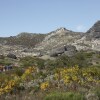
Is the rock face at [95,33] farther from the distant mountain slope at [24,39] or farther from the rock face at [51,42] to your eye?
the distant mountain slope at [24,39]

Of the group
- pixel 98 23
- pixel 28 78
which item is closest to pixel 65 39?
pixel 98 23

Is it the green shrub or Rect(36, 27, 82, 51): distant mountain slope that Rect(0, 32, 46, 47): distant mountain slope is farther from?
the green shrub

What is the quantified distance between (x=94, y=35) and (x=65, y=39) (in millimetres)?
25836

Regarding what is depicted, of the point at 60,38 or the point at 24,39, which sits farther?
the point at 24,39

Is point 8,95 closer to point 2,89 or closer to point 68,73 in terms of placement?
point 2,89

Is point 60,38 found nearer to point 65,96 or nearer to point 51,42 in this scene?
point 51,42

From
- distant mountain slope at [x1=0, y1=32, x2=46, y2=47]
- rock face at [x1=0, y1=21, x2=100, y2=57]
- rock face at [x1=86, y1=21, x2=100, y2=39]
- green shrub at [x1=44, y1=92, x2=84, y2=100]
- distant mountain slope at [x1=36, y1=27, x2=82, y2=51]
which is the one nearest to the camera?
green shrub at [x1=44, y1=92, x2=84, y2=100]

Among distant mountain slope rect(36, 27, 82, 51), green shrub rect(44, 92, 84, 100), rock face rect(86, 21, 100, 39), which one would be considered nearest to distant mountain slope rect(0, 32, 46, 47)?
distant mountain slope rect(36, 27, 82, 51)

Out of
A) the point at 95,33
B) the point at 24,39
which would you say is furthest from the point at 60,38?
the point at 24,39

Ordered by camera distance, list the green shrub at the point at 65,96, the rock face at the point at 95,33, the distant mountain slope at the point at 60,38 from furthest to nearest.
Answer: the distant mountain slope at the point at 60,38
the rock face at the point at 95,33
the green shrub at the point at 65,96

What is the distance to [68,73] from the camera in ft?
55.7

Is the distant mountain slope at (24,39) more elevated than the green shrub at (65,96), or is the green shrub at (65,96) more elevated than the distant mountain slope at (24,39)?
the distant mountain slope at (24,39)

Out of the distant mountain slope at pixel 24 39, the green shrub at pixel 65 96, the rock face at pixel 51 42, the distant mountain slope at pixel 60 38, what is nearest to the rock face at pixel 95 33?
the rock face at pixel 51 42

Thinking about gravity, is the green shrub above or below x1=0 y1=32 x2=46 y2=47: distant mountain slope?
below
